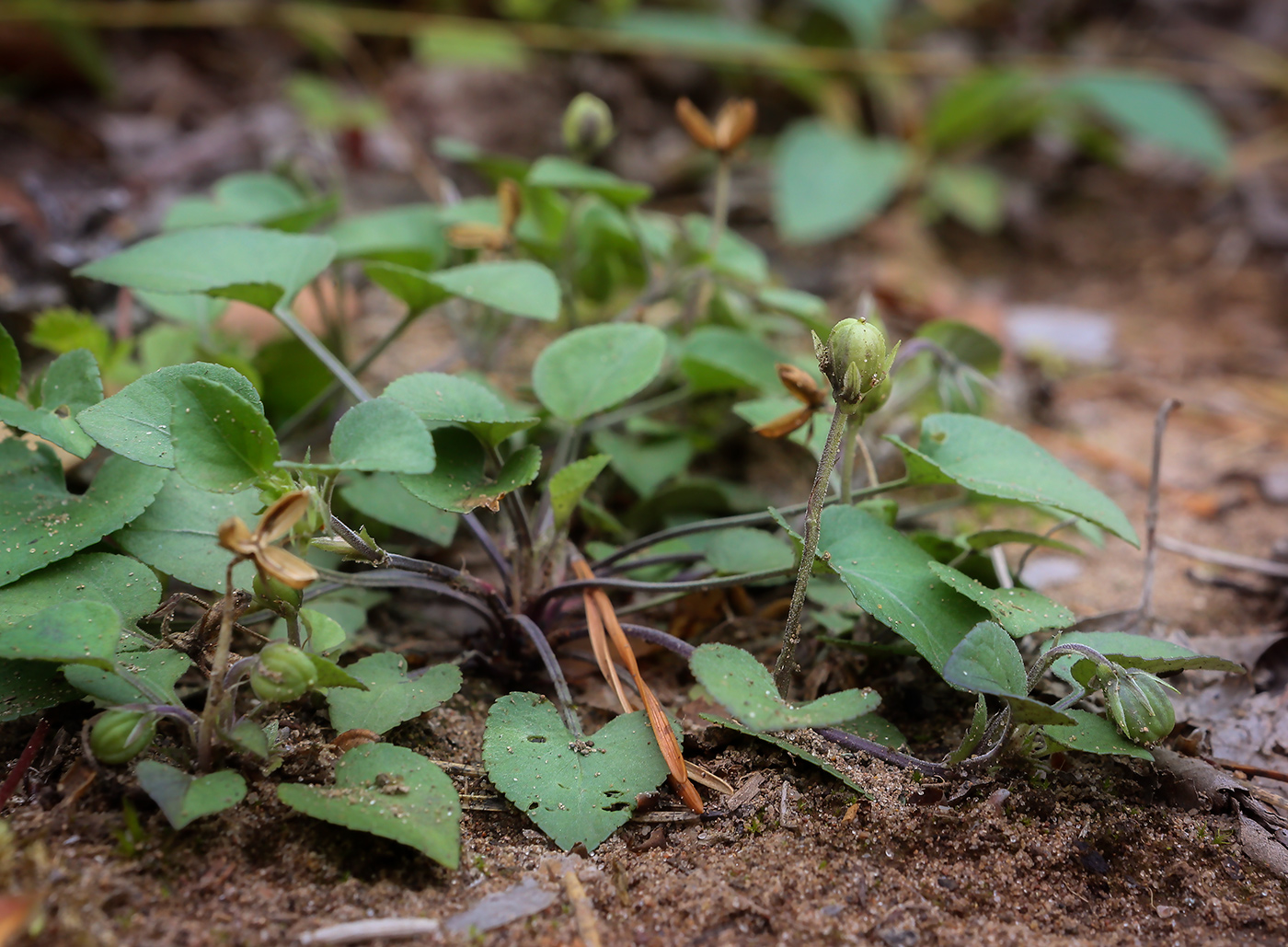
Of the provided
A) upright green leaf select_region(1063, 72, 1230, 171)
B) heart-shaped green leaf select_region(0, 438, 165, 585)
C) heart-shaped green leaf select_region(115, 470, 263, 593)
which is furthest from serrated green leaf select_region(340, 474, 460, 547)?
upright green leaf select_region(1063, 72, 1230, 171)

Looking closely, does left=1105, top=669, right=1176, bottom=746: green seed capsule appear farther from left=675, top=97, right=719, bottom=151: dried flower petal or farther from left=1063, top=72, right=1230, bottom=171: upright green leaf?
left=1063, top=72, right=1230, bottom=171: upright green leaf

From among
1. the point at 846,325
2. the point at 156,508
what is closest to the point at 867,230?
the point at 846,325

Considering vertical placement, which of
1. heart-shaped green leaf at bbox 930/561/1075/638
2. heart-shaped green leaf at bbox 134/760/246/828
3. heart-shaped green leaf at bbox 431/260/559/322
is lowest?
heart-shaped green leaf at bbox 134/760/246/828

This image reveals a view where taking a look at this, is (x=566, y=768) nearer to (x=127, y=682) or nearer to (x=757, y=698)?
(x=757, y=698)

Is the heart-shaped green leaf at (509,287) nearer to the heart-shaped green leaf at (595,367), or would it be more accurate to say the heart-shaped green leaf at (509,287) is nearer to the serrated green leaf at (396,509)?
the heart-shaped green leaf at (595,367)

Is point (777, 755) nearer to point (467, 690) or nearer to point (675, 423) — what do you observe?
point (467, 690)
